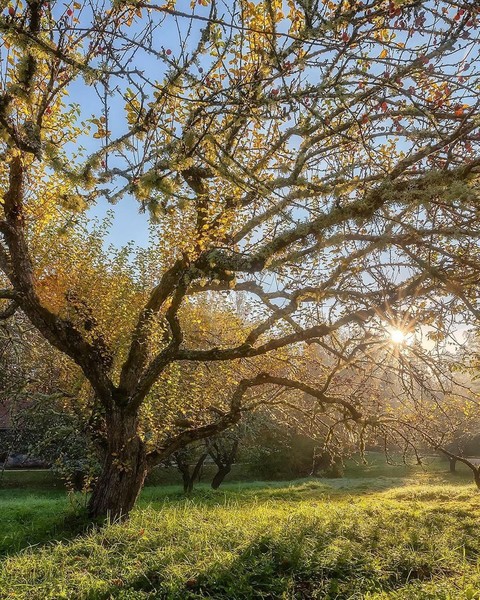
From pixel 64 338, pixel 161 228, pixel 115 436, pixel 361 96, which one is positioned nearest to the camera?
pixel 361 96

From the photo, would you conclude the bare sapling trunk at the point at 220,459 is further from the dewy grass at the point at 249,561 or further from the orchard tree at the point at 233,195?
the dewy grass at the point at 249,561

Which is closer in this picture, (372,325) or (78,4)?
(78,4)

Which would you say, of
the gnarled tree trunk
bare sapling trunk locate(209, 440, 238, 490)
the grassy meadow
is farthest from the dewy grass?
bare sapling trunk locate(209, 440, 238, 490)

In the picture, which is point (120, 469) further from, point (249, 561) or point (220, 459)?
point (220, 459)

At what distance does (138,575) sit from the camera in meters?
4.84

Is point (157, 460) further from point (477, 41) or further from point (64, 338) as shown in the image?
point (477, 41)

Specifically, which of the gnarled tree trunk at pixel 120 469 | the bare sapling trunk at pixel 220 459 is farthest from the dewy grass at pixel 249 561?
the bare sapling trunk at pixel 220 459

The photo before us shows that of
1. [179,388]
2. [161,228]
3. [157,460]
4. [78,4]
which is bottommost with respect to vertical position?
[157,460]

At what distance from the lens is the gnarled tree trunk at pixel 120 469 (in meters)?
8.23

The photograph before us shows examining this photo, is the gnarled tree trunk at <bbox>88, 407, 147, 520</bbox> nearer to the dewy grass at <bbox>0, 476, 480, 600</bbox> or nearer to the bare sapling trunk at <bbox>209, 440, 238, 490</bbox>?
the dewy grass at <bbox>0, 476, 480, 600</bbox>

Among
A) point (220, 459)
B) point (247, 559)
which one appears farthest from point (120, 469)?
point (220, 459)

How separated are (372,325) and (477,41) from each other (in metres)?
5.03

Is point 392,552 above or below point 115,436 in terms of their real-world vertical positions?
below

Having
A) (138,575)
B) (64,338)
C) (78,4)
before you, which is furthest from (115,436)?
(78,4)
